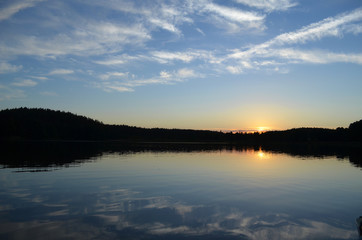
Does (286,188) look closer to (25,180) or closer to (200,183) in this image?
(200,183)

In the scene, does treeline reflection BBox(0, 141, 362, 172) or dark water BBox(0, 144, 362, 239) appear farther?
treeline reflection BBox(0, 141, 362, 172)

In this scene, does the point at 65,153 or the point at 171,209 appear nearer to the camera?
the point at 171,209

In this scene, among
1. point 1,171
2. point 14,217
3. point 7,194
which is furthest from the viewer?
point 1,171

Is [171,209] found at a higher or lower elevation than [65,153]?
lower

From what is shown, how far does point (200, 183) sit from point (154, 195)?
882 centimetres

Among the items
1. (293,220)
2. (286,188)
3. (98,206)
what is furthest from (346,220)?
(98,206)

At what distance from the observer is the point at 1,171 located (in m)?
35.9

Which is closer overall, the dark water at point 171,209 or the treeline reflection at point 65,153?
the dark water at point 171,209

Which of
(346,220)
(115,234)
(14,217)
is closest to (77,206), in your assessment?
(14,217)

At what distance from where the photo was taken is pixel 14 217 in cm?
1669

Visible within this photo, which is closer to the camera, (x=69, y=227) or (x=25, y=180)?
(x=69, y=227)

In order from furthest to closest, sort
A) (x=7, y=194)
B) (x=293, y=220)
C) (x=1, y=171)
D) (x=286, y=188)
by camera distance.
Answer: (x=1, y=171)
(x=286, y=188)
(x=7, y=194)
(x=293, y=220)

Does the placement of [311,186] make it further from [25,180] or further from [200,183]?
[25,180]

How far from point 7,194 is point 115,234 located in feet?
45.8
